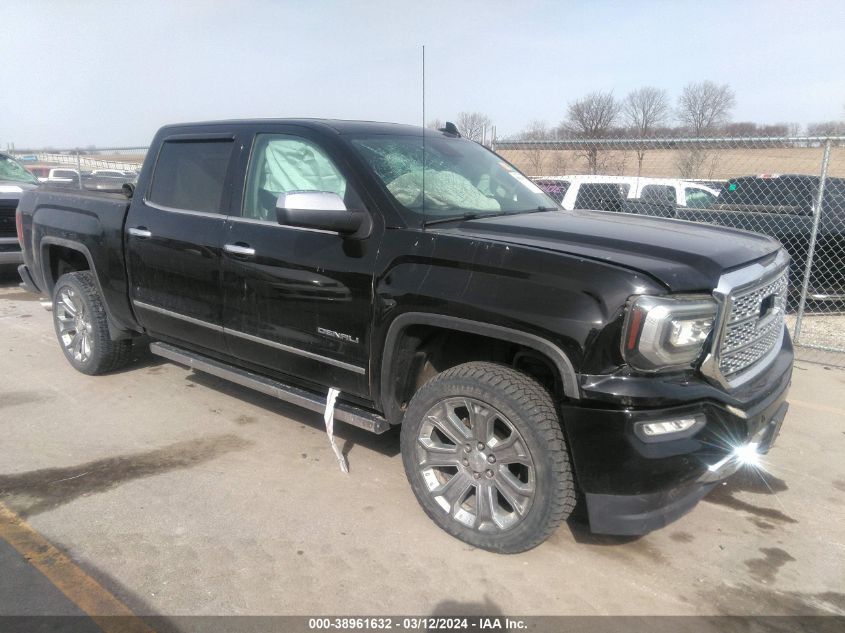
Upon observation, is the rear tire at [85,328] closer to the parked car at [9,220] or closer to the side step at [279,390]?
the side step at [279,390]

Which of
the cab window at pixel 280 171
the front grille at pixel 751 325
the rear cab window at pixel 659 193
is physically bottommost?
the front grille at pixel 751 325

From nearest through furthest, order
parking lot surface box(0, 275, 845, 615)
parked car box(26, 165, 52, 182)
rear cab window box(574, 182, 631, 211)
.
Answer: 1. parking lot surface box(0, 275, 845, 615)
2. rear cab window box(574, 182, 631, 211)
3. parked car box(26, 165, 52, 182)

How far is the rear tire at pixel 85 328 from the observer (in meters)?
5.02

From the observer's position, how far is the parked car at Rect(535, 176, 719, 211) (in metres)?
8.80

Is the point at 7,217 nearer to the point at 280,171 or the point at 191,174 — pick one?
the point at 191,174

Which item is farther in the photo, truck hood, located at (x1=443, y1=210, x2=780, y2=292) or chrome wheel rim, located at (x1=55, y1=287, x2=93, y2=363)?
chrome wheel rim, located at (x1=55, y1=287, x2=93, y2=363)

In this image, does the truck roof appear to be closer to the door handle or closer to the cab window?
the cab window

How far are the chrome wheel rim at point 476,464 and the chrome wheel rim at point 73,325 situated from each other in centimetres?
338

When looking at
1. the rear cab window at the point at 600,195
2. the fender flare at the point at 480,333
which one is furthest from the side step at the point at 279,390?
the rear cab window at the point at 600,195

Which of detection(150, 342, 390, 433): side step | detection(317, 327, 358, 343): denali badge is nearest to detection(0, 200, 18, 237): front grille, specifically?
detection(150, 342, 390, 433): side step

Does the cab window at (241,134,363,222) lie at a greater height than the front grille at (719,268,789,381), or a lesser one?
greater

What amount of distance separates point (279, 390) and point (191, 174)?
5.31 feet

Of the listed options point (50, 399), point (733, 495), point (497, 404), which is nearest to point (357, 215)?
point (497, 404)

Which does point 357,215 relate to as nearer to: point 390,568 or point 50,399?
point 390,568
